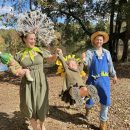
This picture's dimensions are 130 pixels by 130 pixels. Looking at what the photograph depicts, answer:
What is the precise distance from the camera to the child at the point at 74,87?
6.41 m

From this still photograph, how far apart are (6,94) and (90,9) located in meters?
7.78

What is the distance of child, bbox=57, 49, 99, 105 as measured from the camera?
6.41 m

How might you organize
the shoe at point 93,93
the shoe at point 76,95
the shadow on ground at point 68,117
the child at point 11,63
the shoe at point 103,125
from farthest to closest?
the shadow on ground at point 68,117 < the shoe at point 103,125 < the shoe at point 93,93 < the shoe at point 76,95 < the child at point 11,63

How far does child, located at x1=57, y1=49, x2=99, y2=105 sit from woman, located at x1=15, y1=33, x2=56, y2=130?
34cm

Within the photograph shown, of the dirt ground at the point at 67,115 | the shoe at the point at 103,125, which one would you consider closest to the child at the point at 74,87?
the shoe at the point at 103,125

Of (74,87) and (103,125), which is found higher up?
(74,87)

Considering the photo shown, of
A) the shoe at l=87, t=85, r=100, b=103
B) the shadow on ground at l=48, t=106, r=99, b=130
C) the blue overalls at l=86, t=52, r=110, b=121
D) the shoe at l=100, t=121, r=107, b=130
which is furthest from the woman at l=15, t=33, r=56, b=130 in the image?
the shadow on ground at l=48, t=106, r=99, b=130

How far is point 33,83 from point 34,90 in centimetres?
11

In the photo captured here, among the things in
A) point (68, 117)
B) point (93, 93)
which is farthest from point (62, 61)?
point (68, 117)

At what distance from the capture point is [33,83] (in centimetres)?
624

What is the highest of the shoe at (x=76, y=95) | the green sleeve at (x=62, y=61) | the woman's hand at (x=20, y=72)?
the green sleeve at (x=62, y=61)

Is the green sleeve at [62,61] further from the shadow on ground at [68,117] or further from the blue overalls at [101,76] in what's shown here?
the shadow on ground at [68,117]

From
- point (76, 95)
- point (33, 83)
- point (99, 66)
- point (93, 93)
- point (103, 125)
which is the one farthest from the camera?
point (103, 125)

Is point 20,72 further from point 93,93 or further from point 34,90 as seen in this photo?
point 93,93
